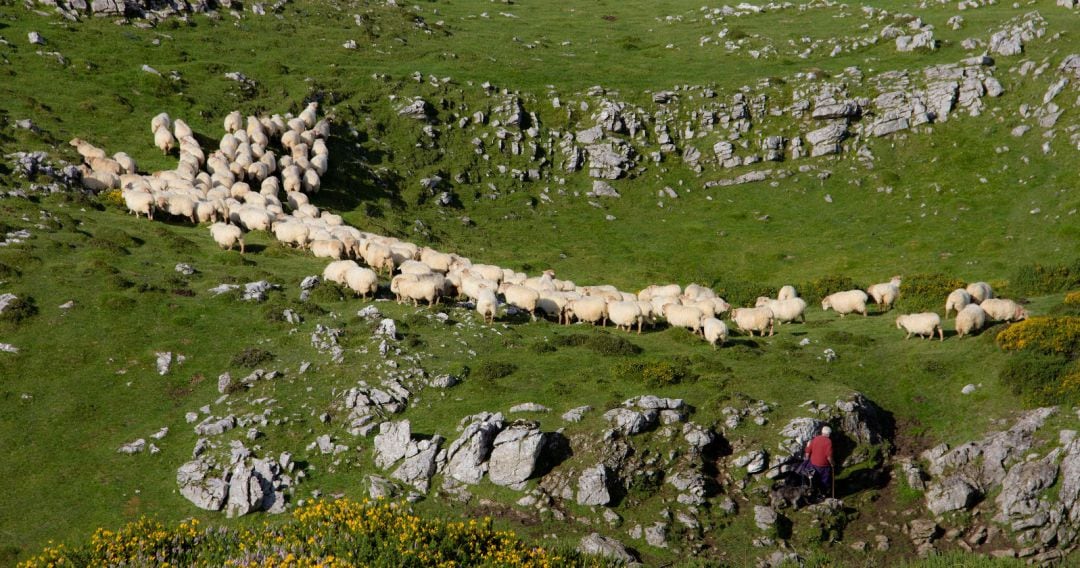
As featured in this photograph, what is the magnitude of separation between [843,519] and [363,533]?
14638 mm

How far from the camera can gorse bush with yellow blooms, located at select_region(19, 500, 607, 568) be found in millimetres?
16219

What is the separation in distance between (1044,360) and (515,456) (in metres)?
19.2

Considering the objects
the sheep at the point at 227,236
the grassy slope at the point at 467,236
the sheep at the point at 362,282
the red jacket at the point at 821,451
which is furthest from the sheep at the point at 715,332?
the sheep at the point at 227,236

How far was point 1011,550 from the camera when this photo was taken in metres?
21.9

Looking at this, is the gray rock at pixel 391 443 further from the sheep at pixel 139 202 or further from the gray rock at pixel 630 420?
the sheep at pixel 139 202

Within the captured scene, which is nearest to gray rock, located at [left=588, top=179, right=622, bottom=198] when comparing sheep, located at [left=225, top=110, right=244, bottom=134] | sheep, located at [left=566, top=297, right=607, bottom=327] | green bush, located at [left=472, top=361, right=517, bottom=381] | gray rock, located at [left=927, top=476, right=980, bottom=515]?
sheep, located at [left=225, top=110, right=244, bottom=134]

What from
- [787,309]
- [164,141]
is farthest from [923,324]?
[164,141]

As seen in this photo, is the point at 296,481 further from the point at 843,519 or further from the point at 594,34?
the point at 594,34

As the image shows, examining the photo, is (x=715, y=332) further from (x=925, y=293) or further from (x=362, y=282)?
(x=362, y=282)

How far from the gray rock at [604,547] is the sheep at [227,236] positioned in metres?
28.3

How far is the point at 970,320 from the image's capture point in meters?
32.2

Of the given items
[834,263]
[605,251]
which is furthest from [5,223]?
[834,263]

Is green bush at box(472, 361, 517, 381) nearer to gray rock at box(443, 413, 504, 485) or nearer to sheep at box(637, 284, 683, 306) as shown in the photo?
gray rock at box(443, 413, 504, 485)

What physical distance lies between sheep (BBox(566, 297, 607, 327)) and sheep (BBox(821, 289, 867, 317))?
13316mm
